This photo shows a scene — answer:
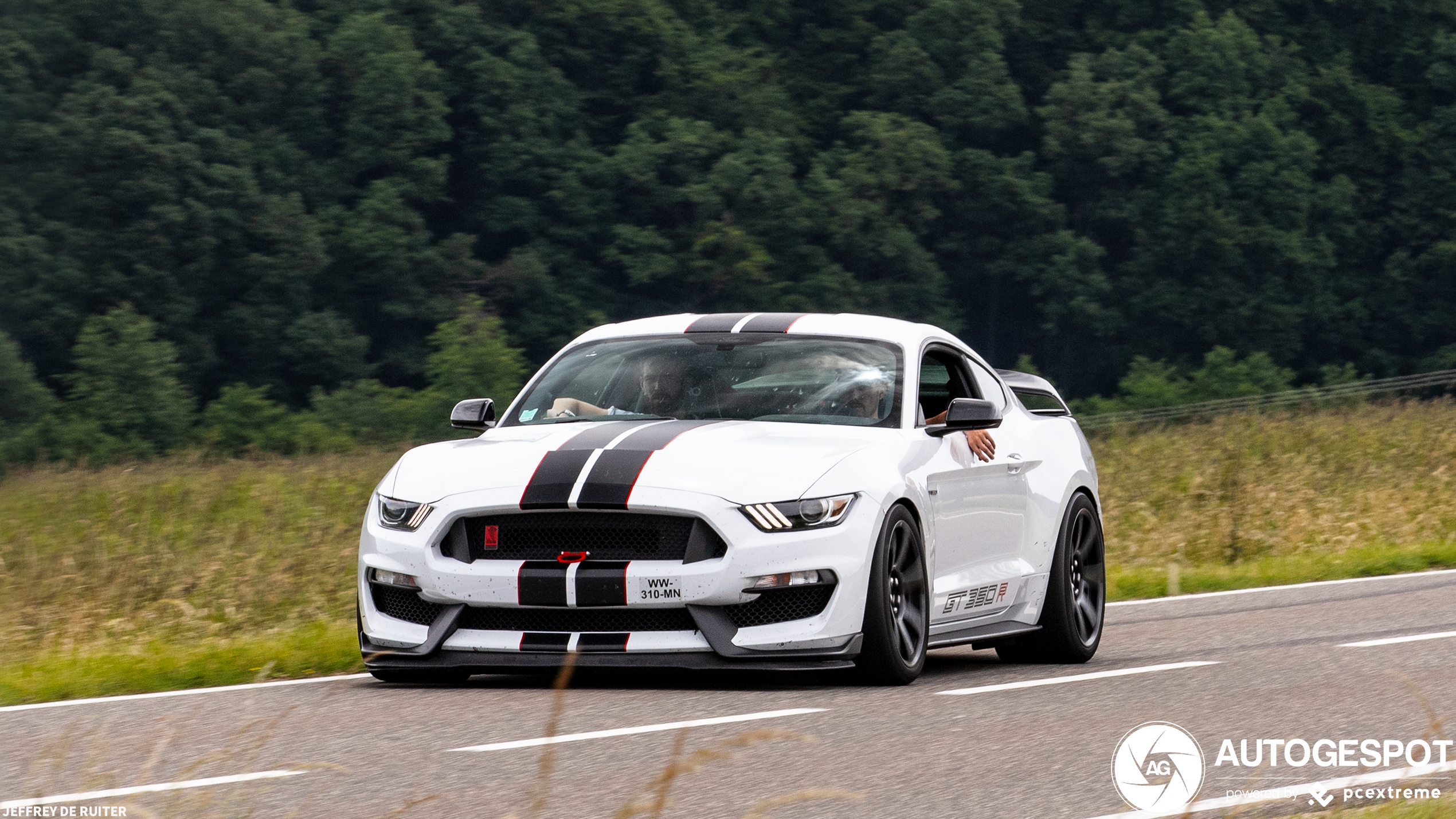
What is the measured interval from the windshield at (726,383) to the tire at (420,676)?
3.99 ft

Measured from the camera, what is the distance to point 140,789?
16.9 feet

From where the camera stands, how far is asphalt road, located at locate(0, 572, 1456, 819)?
5.73m

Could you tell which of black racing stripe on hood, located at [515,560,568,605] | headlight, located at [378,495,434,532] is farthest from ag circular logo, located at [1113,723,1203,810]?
headlight, located at [378,495,434,532]

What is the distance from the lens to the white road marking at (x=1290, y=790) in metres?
5.48

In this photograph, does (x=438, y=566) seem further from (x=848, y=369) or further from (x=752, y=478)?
(x=848, y=369)

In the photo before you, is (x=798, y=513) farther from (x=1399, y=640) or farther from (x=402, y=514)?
(x=1399, y=640)

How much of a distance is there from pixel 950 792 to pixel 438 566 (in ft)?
9.04

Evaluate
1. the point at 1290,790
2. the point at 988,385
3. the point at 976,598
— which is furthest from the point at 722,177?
the point at 1290,790

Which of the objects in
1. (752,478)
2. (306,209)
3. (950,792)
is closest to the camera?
(950,792)

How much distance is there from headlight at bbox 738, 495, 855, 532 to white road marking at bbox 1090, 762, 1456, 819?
240 cm

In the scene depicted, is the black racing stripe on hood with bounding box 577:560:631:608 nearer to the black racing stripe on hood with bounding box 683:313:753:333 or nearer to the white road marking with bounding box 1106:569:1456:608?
the black racing stripe on hood with bounding box 683:313:753:333

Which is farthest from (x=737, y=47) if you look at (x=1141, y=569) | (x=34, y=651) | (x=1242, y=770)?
(x=1242, y=770)

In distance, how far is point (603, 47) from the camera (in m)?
64.4

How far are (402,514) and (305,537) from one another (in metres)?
8.18
